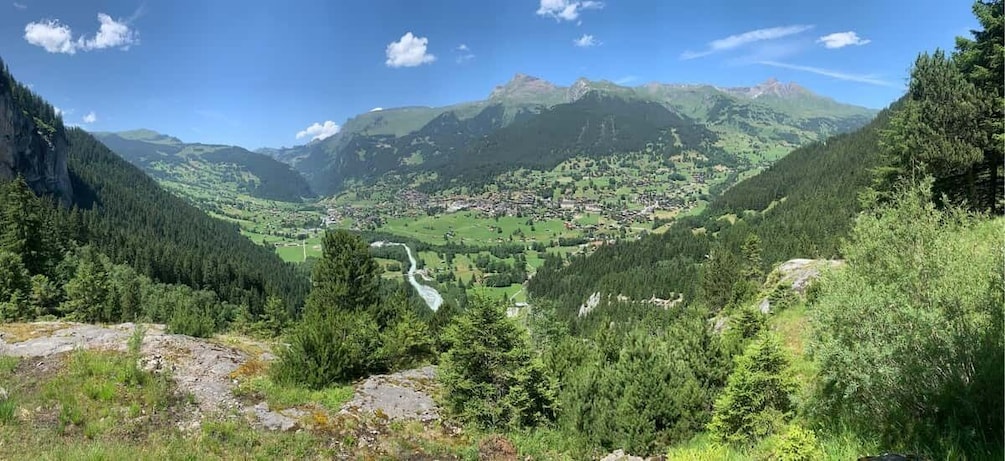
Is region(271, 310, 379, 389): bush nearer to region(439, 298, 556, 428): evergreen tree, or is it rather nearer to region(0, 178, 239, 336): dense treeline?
region(439, 298, 556, 428): evergreen tree

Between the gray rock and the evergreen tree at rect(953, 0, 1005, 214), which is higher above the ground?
the evergreen tree at rect(953, 0, 1005, 214)

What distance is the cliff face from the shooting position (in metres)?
145

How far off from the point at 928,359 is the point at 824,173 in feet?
Answer: 599

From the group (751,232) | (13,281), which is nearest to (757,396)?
(13,281)

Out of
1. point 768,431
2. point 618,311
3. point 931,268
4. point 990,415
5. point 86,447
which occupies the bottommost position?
point 618,311

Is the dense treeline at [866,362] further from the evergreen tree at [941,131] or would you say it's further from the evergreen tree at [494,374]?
the evergreen tree at [494,374]

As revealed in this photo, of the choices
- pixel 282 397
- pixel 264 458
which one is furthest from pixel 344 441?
pixel 282 397

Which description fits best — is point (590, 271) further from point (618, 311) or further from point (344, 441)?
point (344, 441)

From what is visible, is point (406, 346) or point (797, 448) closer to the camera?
point (797, 448)

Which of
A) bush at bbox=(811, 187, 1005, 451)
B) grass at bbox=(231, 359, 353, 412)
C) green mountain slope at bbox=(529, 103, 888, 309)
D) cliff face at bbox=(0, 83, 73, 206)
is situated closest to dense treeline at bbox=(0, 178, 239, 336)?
grass at bbox=(231, 359, 353, 412)

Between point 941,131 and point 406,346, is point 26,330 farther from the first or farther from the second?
point 941,131

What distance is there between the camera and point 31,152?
162250mm

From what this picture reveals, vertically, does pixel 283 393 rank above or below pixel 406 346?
above

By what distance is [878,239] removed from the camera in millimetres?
14664
